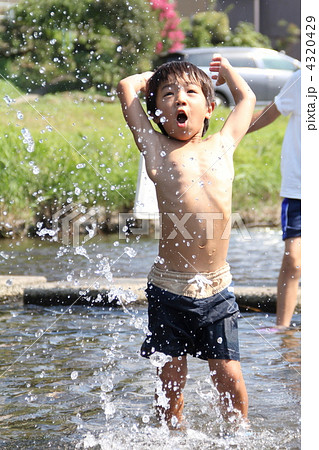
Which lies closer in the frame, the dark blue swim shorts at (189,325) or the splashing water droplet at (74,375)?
the dark blue swim shorts at (189,325)

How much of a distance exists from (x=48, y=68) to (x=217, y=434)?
8548mm

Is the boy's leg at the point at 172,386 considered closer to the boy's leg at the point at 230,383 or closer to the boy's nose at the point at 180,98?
the boy's leg at the point at 230,383

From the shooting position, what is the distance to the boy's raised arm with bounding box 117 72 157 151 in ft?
8.54

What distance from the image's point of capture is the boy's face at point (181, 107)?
99.1 inches

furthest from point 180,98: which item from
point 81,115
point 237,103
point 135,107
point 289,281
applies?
point 81,115

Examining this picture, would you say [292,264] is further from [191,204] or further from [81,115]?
[81,115]

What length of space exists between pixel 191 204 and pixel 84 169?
4688 mm

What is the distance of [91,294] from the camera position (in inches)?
165

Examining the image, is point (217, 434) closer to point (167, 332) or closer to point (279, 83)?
point (167, 332)

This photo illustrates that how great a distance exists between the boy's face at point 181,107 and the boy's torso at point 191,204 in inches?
2.7

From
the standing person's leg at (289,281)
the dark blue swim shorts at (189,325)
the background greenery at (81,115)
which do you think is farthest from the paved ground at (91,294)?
the dark blue swim shorts at (189,325)

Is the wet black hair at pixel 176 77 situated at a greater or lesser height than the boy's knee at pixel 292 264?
greater

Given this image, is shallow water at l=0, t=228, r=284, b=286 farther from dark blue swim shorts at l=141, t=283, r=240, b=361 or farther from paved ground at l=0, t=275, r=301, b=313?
dark blue swim shorts at l=141, t=283, r=240, b=361

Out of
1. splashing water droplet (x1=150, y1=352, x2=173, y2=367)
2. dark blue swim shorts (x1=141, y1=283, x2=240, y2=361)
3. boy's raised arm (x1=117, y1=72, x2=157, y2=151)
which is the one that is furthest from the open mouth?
splashing water droplet (x1=150, y1=352, x2=173, y2=367)
